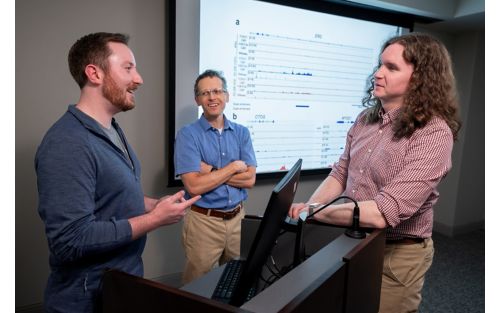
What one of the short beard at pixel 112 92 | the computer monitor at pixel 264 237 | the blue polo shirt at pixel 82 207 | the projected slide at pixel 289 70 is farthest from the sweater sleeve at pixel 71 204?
the projected slide at pixel 289 70

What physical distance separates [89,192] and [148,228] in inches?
8.4

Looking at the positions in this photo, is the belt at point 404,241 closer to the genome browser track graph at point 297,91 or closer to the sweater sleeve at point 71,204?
the sweater sleeve at point 71,204

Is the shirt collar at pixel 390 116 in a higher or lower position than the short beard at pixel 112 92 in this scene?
lower

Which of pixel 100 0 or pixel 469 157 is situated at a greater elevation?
pixel 100 0

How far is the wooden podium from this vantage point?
66cm

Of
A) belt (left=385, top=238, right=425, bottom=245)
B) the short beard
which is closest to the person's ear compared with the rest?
the short beard

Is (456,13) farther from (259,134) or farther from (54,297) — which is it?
(54,297)

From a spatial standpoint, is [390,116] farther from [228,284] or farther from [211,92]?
[211,92]

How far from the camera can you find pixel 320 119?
3.19 meters

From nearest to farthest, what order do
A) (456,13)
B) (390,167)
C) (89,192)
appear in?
1. (89,192)
2. (390,167)
3. (456,13)

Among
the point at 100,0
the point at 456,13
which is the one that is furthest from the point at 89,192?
the point at 456,13

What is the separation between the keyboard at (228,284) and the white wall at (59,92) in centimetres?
142

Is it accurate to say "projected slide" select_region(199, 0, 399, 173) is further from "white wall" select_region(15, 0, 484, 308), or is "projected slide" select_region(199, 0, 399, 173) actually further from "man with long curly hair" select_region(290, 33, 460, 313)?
"man with long curly hair" select_region(290, 33, 460, 313)

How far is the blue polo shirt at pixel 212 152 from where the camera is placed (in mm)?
1970
